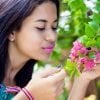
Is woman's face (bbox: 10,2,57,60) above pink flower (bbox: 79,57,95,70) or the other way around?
above

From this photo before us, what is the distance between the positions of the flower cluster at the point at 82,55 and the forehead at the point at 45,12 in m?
0.28

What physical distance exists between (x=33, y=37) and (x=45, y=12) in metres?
0.13

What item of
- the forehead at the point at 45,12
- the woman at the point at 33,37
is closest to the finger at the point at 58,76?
the woman at the point at 33,37

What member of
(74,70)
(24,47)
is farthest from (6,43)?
(74,70)

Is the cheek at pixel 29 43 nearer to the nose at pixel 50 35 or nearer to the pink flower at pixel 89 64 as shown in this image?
the nose at pixel 50 35

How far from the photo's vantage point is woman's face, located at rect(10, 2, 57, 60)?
83.2 inches

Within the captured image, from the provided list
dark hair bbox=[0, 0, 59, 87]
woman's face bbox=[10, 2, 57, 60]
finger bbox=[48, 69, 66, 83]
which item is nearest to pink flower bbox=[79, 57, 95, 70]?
finger bbox=[48, 69, 66, 83]

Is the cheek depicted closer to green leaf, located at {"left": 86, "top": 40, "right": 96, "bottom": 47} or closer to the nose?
the nose

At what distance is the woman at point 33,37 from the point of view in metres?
2.05

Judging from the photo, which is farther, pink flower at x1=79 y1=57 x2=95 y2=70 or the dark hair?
the dark hair

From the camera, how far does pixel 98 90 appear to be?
290 cm

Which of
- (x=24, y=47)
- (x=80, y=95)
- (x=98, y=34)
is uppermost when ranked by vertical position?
(x=98, y=34)

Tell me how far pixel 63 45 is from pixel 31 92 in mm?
1000

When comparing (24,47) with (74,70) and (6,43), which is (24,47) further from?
(74,70)
